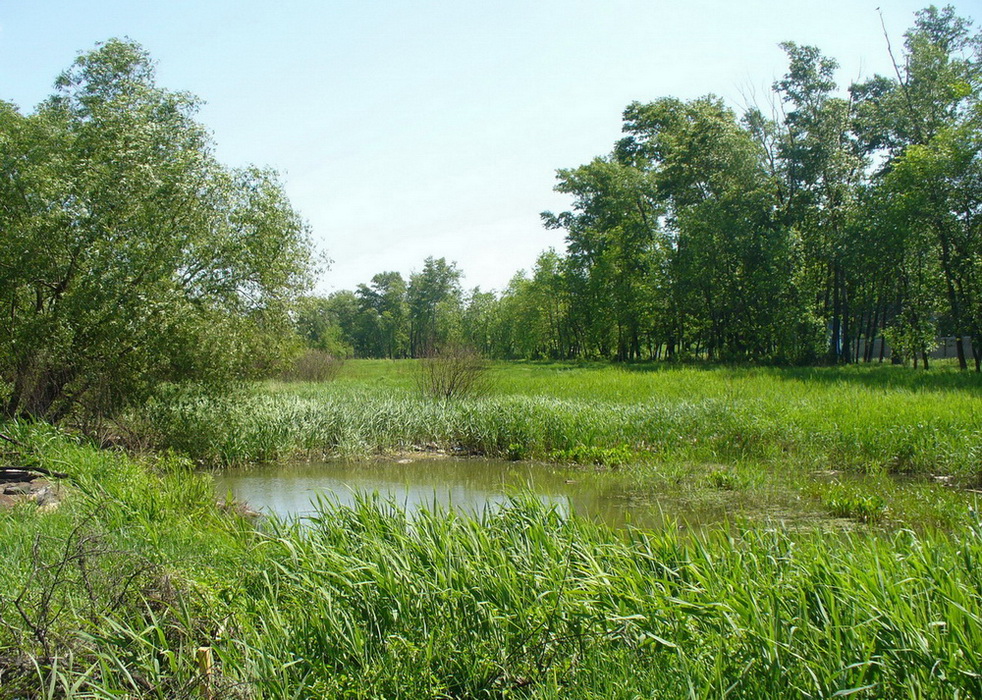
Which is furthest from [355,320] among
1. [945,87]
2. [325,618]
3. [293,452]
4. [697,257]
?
[325,618]

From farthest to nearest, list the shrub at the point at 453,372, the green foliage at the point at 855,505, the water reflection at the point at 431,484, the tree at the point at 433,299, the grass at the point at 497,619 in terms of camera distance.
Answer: the tree at the point at 433,299 < the shrub at the point at 453,372 < the water reflection at the point at 431,484 < the green foliage at the point at 855,505 < the grass at the point at 497,619

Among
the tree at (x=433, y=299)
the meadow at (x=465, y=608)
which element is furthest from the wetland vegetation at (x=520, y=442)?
the tree at (x=433, y=299)

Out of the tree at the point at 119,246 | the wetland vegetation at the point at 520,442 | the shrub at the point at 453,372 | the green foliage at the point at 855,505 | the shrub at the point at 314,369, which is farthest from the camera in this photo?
the shrub at the point at 314,369

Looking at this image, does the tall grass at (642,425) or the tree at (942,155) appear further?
the tree at (942,155)

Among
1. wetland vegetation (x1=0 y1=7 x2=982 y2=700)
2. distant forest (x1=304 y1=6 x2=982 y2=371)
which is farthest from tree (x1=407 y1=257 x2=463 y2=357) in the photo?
wetland vegetation (x1=0 y1=7 x2=982 y2=700)

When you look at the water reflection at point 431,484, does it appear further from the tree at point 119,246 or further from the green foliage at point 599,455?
the tree at point 119,246

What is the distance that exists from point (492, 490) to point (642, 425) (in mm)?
3981

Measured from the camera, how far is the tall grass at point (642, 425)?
1162 centimetres

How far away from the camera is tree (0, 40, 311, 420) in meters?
12.4

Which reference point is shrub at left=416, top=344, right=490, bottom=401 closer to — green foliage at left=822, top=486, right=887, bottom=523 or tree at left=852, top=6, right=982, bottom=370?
green foliage at left=822, top=486, right=887, bottom=523

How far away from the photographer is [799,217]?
98.4 feet

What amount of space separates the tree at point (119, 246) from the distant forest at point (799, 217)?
2313mm

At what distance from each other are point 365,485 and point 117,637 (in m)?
8.41

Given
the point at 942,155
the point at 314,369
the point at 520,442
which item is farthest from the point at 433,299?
the point at 520,442
